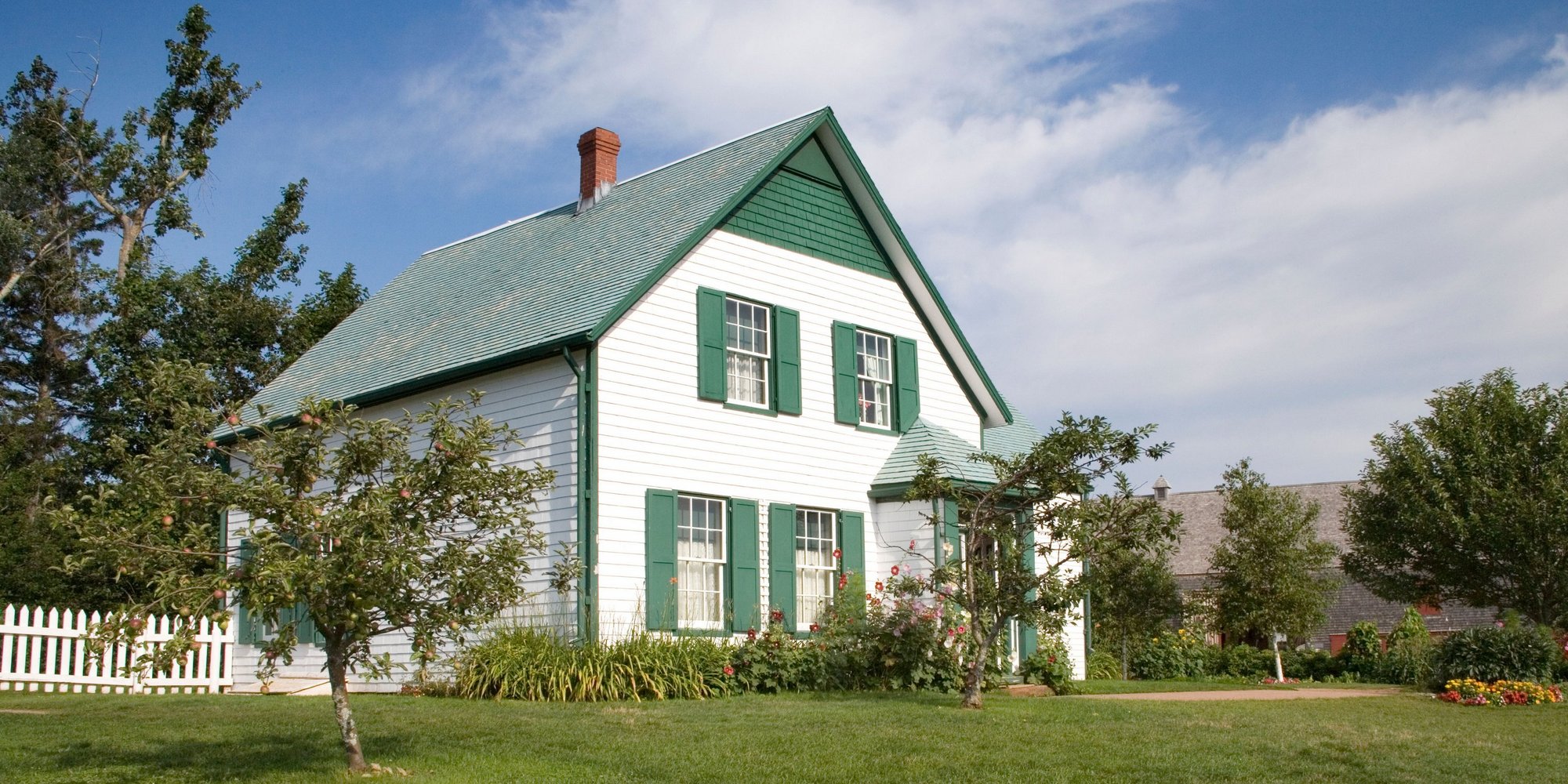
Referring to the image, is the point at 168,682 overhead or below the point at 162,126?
below

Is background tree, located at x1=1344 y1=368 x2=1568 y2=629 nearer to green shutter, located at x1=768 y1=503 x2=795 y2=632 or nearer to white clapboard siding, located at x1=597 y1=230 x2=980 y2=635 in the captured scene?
white clapboard siding, located at x1=597 y1=230 x2=980 y2=635

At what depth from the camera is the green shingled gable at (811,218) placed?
59.3 feet

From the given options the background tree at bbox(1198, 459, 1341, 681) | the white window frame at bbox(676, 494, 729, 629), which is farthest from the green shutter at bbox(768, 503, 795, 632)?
the background tree at bbox(1198, 459, 1341, 681)

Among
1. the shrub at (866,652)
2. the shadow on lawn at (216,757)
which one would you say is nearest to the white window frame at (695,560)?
the shrub at (866,652)

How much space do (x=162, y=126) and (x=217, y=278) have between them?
5.52 meters

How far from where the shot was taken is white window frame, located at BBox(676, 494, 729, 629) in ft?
52.5

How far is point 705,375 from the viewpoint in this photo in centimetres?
1681

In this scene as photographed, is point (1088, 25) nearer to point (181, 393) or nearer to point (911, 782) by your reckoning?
point (911, 782)

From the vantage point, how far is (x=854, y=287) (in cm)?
1930

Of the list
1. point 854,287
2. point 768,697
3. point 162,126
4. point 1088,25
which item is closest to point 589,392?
point 768,697

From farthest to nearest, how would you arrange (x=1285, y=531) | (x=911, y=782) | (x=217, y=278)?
(x=217, y=278)
(x=1285, y=531)
(x=911, y=782)

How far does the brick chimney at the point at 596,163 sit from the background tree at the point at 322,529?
500 inches

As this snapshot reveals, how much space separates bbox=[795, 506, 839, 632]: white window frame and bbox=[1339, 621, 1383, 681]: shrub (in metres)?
11.5

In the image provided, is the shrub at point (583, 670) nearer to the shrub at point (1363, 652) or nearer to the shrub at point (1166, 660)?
the shrub at point (1166, 660)
